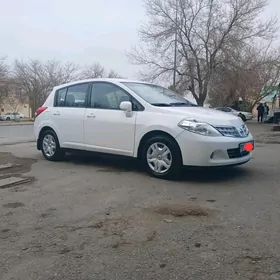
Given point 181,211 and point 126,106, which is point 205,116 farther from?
point 181,211

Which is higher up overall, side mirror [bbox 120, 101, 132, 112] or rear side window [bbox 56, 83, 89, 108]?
rear side window [bbox 56, 83, 89, 108]

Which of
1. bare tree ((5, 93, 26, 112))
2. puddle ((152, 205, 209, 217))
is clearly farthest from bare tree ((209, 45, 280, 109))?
bare tree ((5, 93, 26, 112))

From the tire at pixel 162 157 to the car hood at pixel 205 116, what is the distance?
1.51 ft

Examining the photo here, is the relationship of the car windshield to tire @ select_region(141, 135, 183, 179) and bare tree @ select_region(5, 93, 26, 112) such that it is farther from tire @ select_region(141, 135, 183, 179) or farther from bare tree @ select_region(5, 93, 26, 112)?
bare tree @ select_region(5, 93, 26, 112)

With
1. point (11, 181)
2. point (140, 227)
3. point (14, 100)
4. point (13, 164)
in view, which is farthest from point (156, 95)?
point (14, 100)

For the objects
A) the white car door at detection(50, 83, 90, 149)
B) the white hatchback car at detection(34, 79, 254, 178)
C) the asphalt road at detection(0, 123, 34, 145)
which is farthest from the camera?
the asphalt road at detection(0, 123, 34, 145)

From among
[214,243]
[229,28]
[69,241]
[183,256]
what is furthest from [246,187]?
[229,28]

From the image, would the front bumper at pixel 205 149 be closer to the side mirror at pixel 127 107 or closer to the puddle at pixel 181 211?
the side mirror at pixel 127 107

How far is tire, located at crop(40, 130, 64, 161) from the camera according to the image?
7.41 meters

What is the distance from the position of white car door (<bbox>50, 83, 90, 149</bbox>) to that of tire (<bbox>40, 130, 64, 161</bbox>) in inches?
6.8

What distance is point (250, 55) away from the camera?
29.6 meters

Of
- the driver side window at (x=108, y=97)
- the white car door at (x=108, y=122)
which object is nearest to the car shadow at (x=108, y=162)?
the white car door at (x=108, y=122)

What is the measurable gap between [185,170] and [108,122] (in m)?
1.62

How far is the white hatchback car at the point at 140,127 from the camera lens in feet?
17.9
